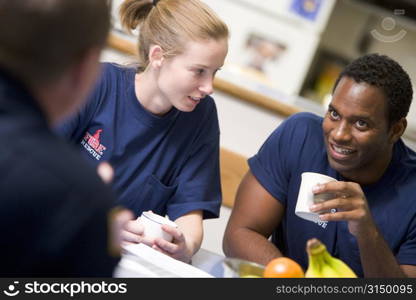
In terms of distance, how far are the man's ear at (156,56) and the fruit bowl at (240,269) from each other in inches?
23.9

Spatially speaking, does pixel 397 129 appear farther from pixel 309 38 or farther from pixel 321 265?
pixel 309 38

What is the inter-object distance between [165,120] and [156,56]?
0.52ft

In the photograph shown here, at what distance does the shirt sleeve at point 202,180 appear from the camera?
1.57m

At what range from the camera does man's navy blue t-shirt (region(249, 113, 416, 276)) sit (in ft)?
5.06

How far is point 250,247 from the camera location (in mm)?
1518

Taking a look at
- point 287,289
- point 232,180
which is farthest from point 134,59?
point 287,289

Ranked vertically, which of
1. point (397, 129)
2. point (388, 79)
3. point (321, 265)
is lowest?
point (321, 265)

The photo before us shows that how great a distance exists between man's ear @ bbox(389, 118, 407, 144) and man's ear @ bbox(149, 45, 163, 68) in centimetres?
59

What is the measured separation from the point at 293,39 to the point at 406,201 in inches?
119

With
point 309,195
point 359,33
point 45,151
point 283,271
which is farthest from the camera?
point 359,33

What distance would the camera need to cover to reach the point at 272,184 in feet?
5.34

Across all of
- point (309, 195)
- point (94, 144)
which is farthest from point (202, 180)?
point (309, 195)

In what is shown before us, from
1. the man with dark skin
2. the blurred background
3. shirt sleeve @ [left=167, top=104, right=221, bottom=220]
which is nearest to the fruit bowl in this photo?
the man with dark skin

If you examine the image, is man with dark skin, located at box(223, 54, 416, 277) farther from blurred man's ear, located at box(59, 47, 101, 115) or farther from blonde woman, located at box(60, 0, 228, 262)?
blurred man's ear, located at box(59, 47, 101, 115)
